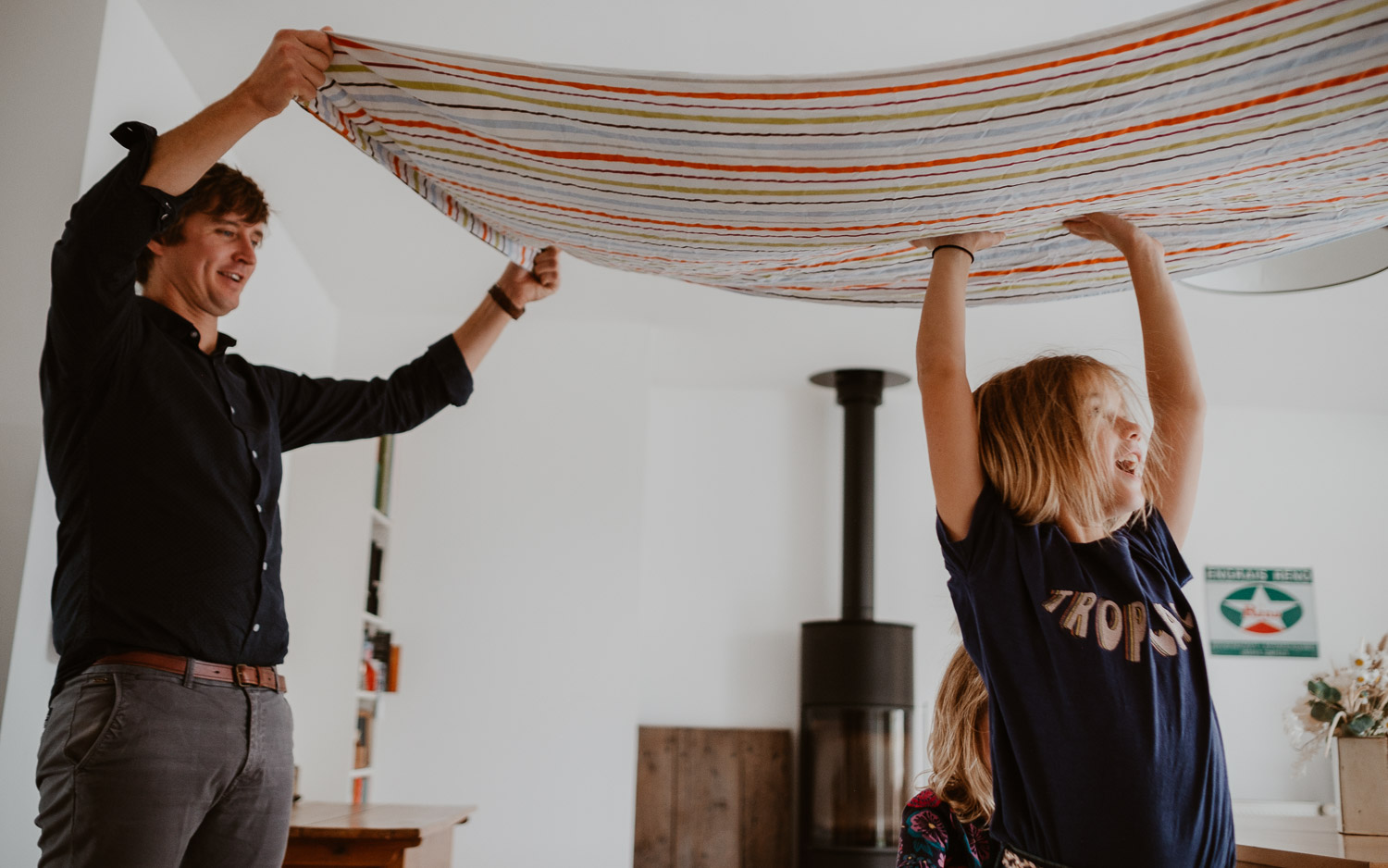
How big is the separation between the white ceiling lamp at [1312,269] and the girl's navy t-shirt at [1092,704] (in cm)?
150

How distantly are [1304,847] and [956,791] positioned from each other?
0.70 meters

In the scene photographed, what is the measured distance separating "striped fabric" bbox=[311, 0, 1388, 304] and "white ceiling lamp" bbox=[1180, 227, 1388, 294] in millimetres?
866

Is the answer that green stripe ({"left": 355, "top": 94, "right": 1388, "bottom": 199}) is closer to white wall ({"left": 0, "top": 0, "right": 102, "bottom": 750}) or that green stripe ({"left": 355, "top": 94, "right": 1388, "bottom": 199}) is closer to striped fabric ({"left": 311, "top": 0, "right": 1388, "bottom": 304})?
striped fabric ({"left": 311, "top": 0, "right": 1388, "bottom": 304})

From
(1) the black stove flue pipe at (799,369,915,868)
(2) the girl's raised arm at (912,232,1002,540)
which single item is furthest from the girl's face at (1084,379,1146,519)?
(1) the black stove flue pipe at (799,369,915,868)

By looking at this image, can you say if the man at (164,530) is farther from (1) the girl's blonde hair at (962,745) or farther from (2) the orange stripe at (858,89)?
(1) the girl's blonde hair at (962,745)

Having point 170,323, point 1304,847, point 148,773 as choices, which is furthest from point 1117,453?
point 170,323

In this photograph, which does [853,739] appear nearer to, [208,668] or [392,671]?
[392,671]

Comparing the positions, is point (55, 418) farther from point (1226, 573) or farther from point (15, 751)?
point (1226, 573)

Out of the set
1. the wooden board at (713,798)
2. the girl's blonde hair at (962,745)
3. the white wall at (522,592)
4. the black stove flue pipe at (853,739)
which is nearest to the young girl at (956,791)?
the girl's blonde hair at (962,745)

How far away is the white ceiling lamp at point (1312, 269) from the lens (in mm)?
2473

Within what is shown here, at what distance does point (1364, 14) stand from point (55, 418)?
1.68 meters

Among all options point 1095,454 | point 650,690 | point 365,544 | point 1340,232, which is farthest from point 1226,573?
point 1095,454

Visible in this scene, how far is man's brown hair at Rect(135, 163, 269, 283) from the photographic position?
1764 mm

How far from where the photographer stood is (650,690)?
626 centimetres
